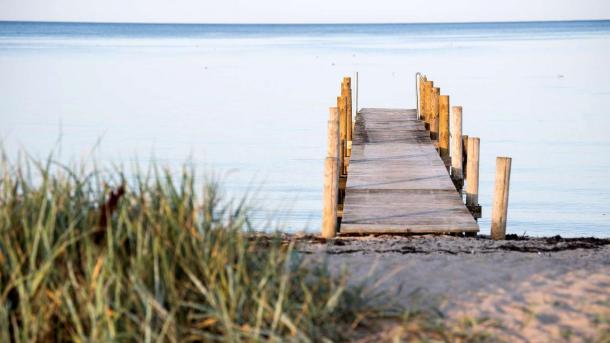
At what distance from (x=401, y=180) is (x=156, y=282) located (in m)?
7.70

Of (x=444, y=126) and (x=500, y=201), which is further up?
(x=444, y=126)

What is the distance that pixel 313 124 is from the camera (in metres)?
28.4

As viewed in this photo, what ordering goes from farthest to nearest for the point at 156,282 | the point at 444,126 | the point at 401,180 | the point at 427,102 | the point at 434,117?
the point at 427,102, the point at 434,117, the point at 444,126, the point at 401,180, the point at 156,282

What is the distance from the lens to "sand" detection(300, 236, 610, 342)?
609cm

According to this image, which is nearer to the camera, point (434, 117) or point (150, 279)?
point (150, 279)

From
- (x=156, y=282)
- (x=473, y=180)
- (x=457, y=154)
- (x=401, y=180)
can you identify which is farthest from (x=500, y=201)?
(x=156, y=282)

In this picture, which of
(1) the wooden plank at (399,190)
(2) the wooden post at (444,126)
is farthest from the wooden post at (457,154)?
(2) the wooden post at (444,126)

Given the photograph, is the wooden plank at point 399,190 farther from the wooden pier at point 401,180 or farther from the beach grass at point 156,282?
the beach grass at point 156,282

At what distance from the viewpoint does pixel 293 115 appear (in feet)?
99.3

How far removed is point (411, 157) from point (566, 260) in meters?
6.49

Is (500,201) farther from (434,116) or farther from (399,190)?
(434,116)

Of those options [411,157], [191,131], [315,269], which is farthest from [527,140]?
[315,269]

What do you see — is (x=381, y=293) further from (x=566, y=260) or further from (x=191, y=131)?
(x=191, y=131)

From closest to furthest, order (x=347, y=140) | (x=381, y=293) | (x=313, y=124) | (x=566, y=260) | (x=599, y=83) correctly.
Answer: (x=381, y=293) → (x=566, y=260) → (x=347, y=140) → (x=313, y=124) → (x=599, y=83)
